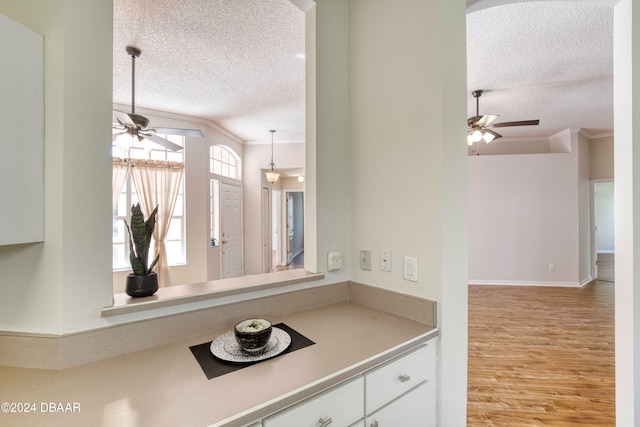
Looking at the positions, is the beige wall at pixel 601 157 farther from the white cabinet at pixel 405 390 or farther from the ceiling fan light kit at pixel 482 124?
the white cabinet at pixel 405 390

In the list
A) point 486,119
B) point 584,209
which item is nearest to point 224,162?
point 486,119

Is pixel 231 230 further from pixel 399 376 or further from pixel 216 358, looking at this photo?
pixel 399 376

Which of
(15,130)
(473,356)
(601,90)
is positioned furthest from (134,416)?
(601,90)

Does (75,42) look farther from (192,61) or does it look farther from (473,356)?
(473,356)

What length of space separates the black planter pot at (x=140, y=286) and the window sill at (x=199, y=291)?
22 millimetres

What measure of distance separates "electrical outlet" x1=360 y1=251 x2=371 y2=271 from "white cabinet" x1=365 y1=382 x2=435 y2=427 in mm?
603

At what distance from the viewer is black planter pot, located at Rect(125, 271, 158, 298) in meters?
1.12

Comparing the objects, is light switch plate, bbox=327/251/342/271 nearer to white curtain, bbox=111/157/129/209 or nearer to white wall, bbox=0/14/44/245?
white wall, bbox=0/14/44/245

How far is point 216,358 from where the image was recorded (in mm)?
979

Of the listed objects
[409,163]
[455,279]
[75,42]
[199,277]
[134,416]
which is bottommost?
[199,277]

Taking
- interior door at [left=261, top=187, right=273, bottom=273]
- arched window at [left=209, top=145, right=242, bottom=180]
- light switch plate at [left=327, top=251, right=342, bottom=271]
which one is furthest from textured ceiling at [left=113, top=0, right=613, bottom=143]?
interior door at [left=261, top=187, right=273, bottom=273]

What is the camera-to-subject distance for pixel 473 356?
103 inches

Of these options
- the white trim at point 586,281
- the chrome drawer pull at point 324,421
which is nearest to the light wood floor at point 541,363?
the white trim at point 586,281

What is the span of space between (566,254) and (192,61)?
21.5 ft
